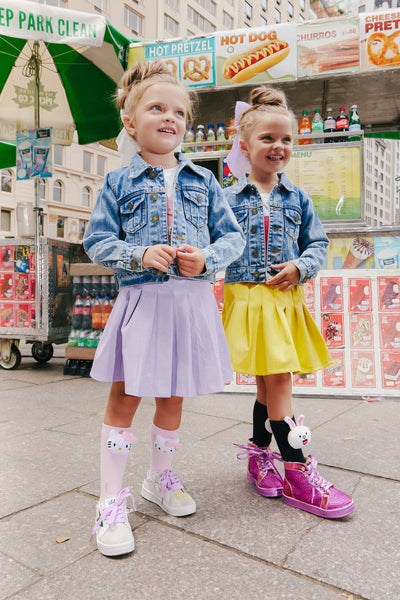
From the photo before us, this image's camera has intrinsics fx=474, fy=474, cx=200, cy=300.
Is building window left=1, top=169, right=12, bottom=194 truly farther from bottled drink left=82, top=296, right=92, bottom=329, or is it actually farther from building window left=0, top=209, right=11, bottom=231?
bottled drink left=82, top=296, right=92, bottom=329

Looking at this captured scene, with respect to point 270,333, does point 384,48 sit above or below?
above

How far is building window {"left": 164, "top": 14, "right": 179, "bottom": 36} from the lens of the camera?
111 feet

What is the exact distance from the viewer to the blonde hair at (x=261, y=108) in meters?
1.97

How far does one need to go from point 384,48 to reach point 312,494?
13.5 feet

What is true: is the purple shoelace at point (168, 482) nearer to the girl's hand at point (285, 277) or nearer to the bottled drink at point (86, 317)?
the girl's hand at point (285, 277)

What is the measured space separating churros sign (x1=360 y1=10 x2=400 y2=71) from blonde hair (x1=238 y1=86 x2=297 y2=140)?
2.89 m

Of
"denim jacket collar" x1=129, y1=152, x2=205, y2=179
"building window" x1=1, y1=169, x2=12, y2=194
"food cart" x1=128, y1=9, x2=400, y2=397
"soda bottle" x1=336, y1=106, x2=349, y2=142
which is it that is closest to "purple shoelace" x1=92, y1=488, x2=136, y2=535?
"denim jacket collar" x1=129, y1=152, x2=205, y2=179

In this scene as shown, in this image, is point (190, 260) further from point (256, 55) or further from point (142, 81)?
point (256, 55)

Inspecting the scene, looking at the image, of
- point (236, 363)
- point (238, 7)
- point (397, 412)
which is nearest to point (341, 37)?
point (397, 412)

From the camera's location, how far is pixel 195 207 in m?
1.73

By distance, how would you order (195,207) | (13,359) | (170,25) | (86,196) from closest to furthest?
(195,207), (13,359), (86,196), (170,25)

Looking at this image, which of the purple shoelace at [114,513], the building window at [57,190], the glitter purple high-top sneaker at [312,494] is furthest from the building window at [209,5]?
Result: the purple shoelace at [114,513]

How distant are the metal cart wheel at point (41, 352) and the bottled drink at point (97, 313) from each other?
120cm

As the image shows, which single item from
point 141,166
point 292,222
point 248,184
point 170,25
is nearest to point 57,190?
point 170,25
